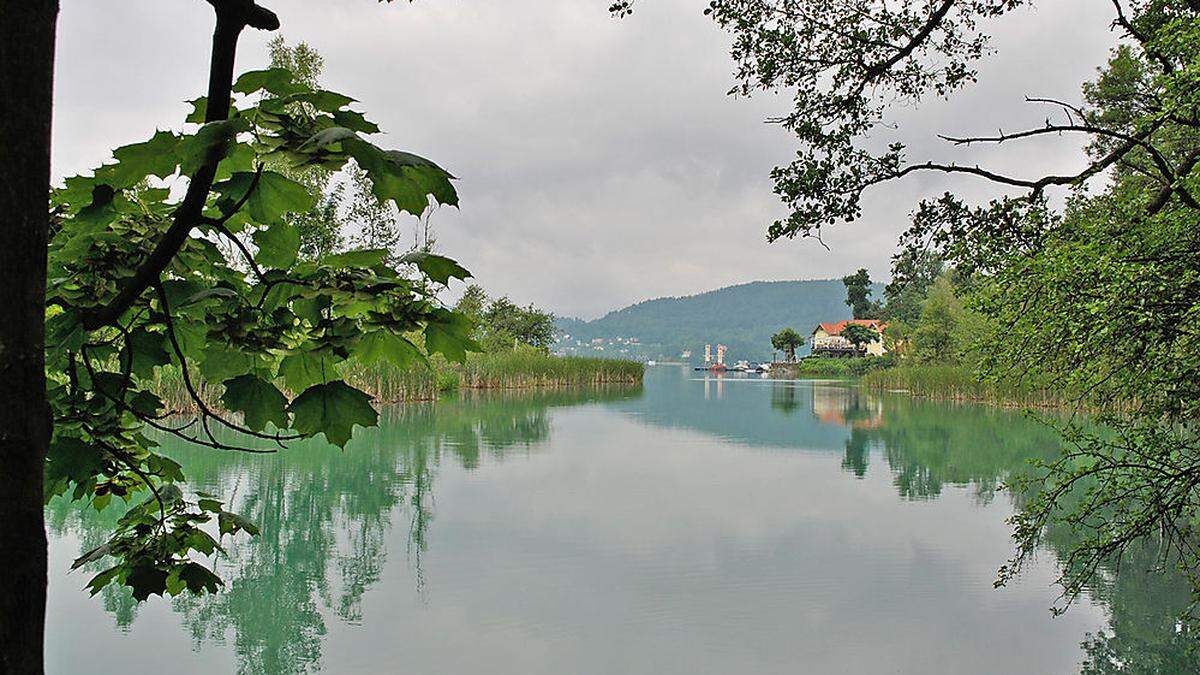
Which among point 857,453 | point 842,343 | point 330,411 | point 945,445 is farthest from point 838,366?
point 330,411

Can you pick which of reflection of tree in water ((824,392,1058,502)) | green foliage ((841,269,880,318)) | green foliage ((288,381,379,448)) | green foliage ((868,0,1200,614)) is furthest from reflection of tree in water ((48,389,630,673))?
green foliage ((841,269,880,318))

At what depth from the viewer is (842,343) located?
78750 millimetres

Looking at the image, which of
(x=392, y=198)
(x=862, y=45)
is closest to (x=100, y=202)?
(x=392, y=198)

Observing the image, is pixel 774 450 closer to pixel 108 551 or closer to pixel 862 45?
pixel 862 45

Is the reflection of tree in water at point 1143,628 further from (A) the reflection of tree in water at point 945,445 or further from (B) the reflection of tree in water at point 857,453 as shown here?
(B) the reflection of tree in water at point 857,453

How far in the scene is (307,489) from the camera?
32.9ft

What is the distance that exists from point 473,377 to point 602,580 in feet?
74.3

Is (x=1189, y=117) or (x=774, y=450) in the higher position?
(x=1189, y=117)

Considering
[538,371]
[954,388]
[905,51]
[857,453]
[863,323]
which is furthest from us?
[863,323]

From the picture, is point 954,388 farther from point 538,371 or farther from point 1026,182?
point 1026,182

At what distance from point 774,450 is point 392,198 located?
14851 millimetres

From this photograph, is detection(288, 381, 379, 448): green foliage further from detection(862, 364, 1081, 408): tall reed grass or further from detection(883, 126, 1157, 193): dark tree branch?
detection(862, 364, 1081, 408): tall reed grass

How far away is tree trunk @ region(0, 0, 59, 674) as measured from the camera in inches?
31.9

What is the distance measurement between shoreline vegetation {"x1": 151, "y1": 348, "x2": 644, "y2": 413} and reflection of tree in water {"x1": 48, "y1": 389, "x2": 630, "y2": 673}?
1314mm
